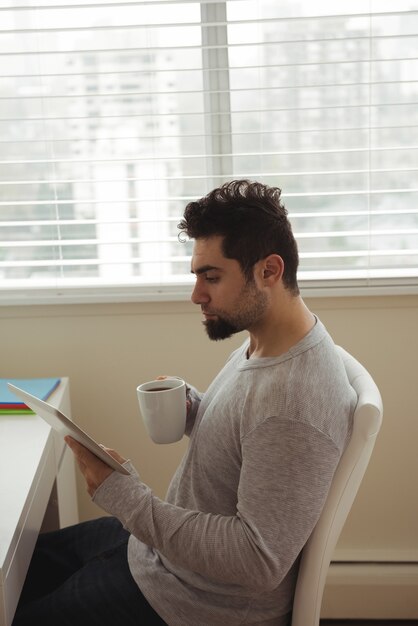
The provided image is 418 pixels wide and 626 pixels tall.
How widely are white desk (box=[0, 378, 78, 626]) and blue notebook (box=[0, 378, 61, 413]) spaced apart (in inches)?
0.8

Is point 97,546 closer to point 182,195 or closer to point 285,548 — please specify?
point 285,548

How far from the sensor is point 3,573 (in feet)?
3.74

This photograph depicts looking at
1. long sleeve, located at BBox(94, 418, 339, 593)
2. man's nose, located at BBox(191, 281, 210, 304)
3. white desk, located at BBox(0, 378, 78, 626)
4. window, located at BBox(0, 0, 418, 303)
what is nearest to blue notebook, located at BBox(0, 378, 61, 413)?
white desk, located at BBox(0, 378, 78, 626)

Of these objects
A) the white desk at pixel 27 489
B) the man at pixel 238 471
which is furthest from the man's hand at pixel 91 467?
the white desk at pixel 27 489

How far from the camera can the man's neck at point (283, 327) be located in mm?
1383

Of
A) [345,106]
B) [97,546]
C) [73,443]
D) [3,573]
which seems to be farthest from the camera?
[345,106]

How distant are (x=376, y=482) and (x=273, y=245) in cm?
125

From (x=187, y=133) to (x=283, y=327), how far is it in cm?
108

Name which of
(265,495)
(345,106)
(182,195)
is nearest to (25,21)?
(182,195)

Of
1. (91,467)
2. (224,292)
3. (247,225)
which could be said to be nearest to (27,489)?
(91,467)

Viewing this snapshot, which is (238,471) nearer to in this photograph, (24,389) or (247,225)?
(247,225)

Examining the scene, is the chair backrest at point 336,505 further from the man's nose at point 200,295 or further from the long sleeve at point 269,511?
the man's nose at point 200,295

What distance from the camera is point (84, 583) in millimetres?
1448

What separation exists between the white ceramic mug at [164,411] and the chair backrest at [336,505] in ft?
1.12
